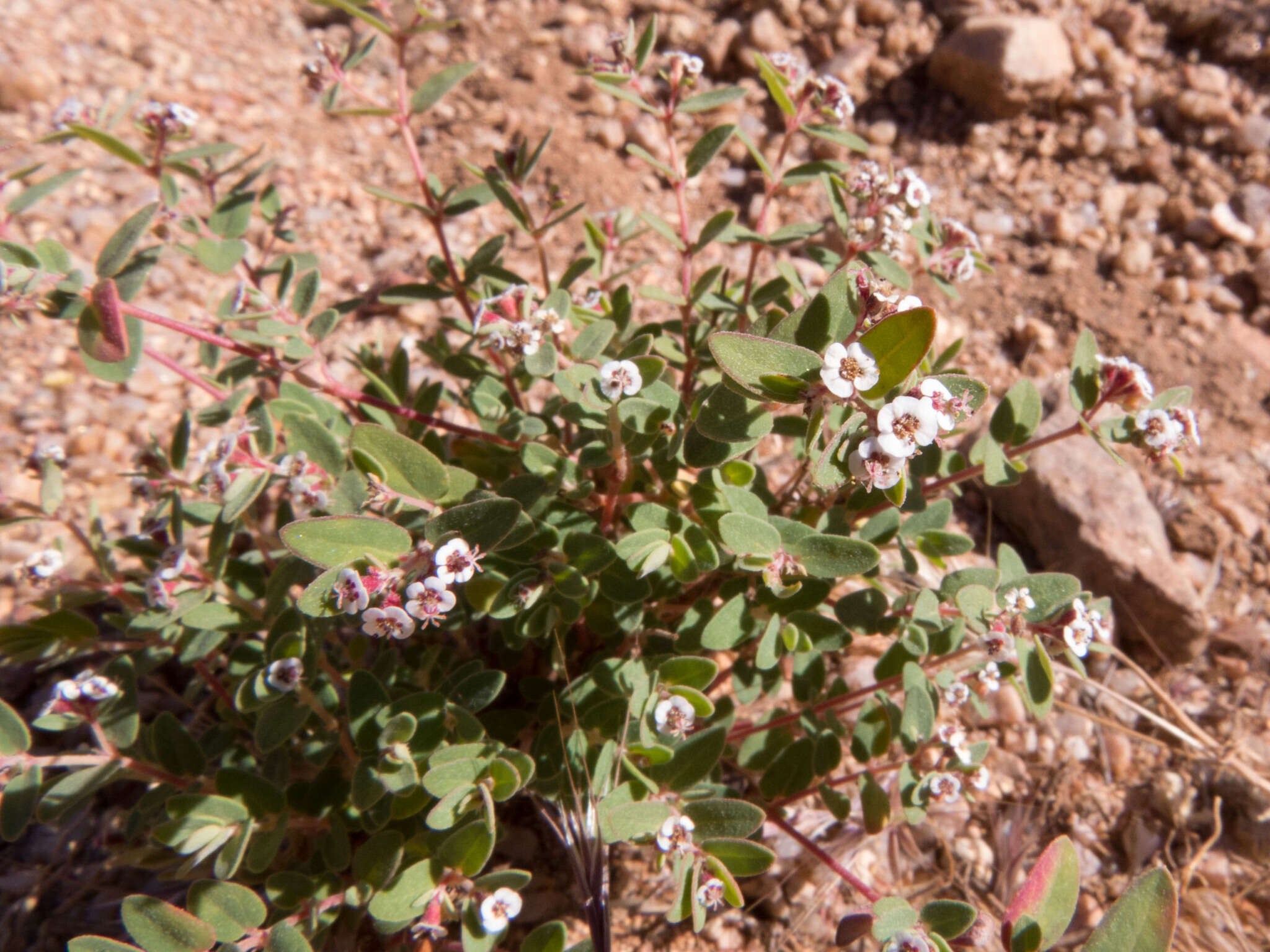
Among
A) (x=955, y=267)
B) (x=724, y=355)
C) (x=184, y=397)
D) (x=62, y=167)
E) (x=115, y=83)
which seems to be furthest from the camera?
(x=115, y=83)

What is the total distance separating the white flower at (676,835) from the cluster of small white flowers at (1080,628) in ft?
3.80

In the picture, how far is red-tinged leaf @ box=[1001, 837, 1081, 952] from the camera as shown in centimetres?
197

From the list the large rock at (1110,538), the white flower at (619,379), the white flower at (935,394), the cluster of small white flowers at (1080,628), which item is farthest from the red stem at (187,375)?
the large rock at (1110,538)

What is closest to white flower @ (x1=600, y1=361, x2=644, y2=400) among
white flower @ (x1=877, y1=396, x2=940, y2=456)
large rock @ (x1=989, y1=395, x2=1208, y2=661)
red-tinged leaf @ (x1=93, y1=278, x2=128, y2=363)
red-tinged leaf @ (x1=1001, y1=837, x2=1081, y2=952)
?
white flower @ (x1=877, y1=396, x2=940, y2=456)

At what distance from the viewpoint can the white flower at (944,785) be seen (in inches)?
99.3

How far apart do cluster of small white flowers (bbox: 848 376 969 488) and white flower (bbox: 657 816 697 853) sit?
1.13m

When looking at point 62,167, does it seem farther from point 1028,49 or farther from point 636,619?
point 1028,49

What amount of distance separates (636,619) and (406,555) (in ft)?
2.84

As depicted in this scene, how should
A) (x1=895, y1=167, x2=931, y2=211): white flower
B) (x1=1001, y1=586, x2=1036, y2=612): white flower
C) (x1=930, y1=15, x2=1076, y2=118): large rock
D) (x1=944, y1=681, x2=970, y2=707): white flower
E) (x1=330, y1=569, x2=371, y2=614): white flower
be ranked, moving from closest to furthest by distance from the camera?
(x1=330, y1=569, x2=371, y2=614): white flower, (x1=1001, y1=586, x2=1036, y2=612): white flower, (x1=944, y1=681, x2=970, y2=707): white flower, (x1=895, y1=167, x2=931, y2=211): white flower, (x1=930, y1=15, x2=1076, y2=118): large rock

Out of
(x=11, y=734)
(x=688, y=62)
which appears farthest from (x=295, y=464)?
(x=688, y=62)

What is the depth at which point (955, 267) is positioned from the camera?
10.0 feet

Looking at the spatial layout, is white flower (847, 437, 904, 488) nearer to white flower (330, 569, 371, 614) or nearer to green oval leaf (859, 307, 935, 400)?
green oval leaf (859, 307, 935, 400)

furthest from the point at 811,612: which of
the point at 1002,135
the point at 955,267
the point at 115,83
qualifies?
the point at 115,83

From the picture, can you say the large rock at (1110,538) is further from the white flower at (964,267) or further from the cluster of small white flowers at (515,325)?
the cluster of small white flowers at (515,325)
